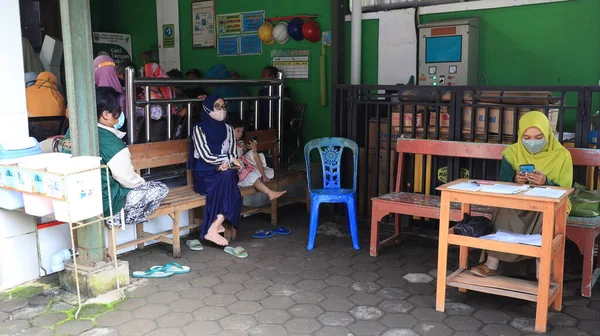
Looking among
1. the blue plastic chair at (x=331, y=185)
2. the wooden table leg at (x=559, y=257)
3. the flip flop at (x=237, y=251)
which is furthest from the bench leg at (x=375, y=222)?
the wooden table leg at (x=559, y=257)

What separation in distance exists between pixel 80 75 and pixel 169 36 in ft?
17.9

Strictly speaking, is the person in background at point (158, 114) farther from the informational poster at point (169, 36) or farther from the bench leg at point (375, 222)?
the informational poster at point (169, 36)

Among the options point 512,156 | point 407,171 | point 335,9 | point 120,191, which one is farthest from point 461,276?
point 335,9

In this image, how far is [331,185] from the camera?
17.8ft

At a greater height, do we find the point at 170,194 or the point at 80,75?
the point at 80,75

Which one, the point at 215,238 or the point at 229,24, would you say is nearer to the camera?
the point at 215,238

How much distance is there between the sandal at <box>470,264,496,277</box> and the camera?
3.84 meters

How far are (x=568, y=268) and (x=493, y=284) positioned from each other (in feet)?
4.03

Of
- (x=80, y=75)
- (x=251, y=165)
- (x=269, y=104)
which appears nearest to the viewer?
(x=80, y=75)

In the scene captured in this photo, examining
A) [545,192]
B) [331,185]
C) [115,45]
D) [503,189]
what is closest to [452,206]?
[503,189]

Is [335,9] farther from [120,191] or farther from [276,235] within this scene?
[120,191]

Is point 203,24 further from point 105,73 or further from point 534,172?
point 534,172

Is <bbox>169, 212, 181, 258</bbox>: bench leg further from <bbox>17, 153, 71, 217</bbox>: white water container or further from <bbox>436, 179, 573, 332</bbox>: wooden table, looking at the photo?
<bbox>436, 179, 573, 332</bbox>: wooden table

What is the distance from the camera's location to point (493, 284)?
3660mm
